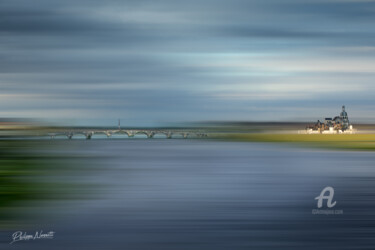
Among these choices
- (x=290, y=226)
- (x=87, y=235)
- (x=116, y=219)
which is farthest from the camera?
(x=116, y=219)

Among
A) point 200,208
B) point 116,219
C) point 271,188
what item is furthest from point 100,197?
point 271,188

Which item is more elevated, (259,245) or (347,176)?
(347,176)

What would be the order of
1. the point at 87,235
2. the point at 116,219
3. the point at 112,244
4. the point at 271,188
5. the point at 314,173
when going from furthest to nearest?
the point at 314,173, the point at 271,188, the point at 116,219, the point at 87,235, the point at 112,244

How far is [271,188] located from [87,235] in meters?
24.0

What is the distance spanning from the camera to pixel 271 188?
45188 millimetres

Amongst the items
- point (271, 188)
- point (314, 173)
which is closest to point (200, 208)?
point (271, 188)

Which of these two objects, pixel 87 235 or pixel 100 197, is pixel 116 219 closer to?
pixel 87 235

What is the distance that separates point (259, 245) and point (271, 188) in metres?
23.9

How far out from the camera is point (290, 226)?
25.7 metres

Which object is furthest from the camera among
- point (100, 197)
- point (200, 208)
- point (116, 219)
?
point (100, 197)

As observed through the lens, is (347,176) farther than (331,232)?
Yes

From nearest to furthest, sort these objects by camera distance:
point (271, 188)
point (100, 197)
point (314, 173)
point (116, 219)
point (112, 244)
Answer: point (112, 244) → point (116, 219) → point (100, 197) → point (271, 188) → point (314, 173)

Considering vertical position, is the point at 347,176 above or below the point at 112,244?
above

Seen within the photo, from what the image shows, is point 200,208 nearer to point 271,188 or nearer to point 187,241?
point 187,241
